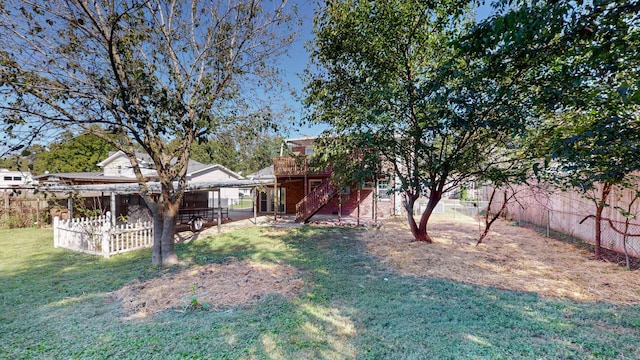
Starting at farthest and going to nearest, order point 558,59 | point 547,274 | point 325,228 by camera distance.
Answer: point 325,228
point 547,274
point 558,59

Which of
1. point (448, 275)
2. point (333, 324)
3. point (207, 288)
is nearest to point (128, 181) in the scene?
point (207, 288)

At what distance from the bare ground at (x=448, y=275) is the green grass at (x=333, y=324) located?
15.0 inches

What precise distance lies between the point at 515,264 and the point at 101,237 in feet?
38.6

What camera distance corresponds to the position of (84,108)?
18.3 ft

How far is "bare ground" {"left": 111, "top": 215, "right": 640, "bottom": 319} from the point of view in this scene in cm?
480

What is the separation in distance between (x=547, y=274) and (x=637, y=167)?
3.34 m

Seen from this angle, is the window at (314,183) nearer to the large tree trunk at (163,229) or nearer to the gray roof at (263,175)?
the gray roof at (263,175)

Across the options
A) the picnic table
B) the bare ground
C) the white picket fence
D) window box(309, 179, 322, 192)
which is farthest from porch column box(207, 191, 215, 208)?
the bare ground

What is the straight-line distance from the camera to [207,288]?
529 cm

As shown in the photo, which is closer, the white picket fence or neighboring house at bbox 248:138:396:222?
the white picket fence

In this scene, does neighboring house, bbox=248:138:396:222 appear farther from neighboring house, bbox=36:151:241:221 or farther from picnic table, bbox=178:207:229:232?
neighboring house, bbox=36:151:241:221

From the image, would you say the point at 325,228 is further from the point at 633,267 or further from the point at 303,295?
the point at 633,267

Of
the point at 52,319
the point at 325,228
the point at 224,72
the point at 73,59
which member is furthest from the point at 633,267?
the point at 73,59

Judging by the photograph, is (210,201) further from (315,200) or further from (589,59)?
(589,59)
